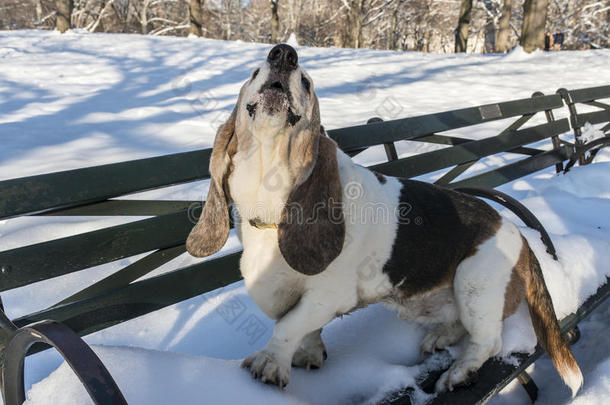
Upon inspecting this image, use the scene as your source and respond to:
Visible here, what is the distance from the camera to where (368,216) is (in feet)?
6.08

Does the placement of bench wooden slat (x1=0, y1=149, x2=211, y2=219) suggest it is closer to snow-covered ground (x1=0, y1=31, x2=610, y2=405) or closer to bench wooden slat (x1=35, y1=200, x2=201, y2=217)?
bench wooden slat (x1=35, y1=200, x2=201, y2=217)

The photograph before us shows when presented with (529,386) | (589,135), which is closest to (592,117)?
(589,135)

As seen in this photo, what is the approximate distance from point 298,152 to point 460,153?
2697 millimetres

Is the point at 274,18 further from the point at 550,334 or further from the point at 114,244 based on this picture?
the point at 550,334

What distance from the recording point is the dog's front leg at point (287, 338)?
5.50ft

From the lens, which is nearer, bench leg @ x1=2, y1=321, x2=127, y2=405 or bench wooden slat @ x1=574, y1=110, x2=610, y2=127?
bench leg @ x1=2, y1=321, x2=127, y2=405

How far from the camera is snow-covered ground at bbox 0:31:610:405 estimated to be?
1771 mm

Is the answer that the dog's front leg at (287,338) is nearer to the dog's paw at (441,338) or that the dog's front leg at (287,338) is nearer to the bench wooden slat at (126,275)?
the dog's paw at (441,338)

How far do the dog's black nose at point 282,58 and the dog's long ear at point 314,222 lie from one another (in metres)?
0.28

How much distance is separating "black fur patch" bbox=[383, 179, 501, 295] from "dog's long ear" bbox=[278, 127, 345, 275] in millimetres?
364

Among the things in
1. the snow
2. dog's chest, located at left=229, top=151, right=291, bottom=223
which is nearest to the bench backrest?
dog's chest, located at left=229, top=151, right=291, bottom=223

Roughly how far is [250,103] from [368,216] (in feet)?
2.14

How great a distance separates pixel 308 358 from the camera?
1941 millimetres

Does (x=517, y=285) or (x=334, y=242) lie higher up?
(x=334, y=242)
